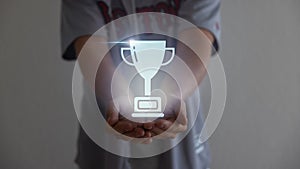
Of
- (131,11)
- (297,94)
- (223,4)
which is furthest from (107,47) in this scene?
(297,94)

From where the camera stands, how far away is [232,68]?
574 mm

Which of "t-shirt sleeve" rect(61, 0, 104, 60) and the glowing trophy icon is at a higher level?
"t-shirt sleeve" rect(61, 0, 104, 60)

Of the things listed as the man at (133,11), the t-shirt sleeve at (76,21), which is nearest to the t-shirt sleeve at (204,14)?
the man at (133,11)

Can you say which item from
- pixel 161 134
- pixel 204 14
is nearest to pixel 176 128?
pixel 161 134

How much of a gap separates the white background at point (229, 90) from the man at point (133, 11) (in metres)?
0.02

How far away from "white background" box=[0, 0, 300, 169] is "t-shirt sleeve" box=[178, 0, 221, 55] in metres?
0.03

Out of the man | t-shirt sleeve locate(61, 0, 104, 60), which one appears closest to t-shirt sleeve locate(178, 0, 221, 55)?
the man

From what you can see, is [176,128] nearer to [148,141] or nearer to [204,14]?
[148,141]

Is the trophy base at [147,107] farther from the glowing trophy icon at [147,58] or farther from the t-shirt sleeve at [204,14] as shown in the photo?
the t-shirt sleeve at [204,14]

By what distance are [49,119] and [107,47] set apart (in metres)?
0.14

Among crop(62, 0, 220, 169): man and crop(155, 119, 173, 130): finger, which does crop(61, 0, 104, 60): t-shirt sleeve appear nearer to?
crop(62, 0, 220, 169): man

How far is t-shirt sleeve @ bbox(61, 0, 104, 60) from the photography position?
530 millimetres

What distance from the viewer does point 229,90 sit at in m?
0.58

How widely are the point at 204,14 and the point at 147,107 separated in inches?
5.6
